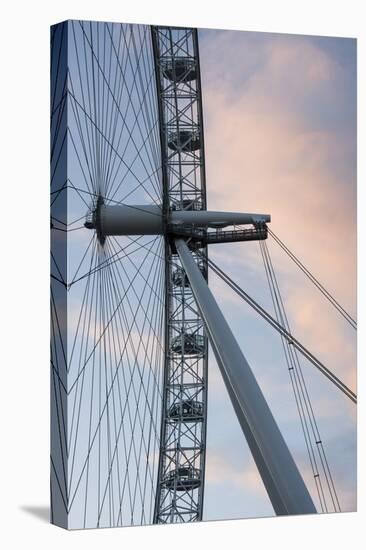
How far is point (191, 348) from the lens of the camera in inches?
795

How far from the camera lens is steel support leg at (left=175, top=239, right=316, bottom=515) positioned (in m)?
14.0

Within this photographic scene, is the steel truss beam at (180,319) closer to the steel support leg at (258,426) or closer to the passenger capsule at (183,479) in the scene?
the passenger capsule at (183,479)

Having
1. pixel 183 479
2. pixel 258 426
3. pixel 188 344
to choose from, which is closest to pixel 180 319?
pixel 188 344

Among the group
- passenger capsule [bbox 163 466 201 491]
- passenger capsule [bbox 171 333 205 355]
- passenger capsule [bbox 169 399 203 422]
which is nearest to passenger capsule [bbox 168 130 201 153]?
passenger capsule [bbox 171 333 205 355]

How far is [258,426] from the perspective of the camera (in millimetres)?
14148

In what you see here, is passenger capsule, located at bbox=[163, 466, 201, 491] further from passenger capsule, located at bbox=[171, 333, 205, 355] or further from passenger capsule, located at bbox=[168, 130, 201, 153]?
passenger capsule, located at bbox=[168, 130, 201, 153]

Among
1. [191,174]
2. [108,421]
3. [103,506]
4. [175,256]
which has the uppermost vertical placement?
[191,174]

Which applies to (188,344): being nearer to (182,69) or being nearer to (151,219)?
(151,219)

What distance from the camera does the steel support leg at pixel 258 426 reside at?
14.0 meters

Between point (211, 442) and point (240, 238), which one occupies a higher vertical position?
point (240, 238)

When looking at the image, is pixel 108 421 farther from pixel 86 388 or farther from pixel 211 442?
pixel 211 442

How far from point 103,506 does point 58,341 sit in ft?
7.44

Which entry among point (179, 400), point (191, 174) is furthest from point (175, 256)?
point (179, 400)

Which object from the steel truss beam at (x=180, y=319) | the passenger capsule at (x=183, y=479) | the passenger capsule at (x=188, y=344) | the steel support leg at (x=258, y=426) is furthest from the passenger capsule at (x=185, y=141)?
the passenger capsule at (x=183, y=479)
